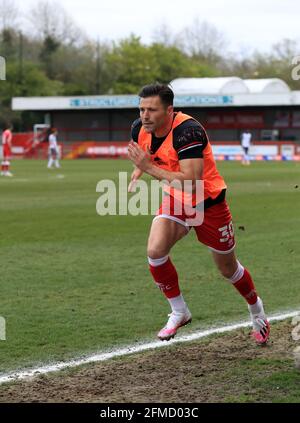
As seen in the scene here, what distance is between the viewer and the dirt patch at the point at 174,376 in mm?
5340

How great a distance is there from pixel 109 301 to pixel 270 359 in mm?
2700

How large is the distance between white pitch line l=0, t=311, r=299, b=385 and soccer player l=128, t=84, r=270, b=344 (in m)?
0.27

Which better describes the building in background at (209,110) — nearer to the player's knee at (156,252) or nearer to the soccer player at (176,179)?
the soccer player at (176,179)

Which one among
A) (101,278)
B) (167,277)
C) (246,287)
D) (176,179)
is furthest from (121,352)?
(101,278)

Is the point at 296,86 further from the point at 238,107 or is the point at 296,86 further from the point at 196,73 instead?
the point at 238,107

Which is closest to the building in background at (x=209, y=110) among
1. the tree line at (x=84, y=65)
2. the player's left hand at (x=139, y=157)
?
the tree line at (x=84, y=65)

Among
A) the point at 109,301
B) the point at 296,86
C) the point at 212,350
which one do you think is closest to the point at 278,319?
the point at 212,350

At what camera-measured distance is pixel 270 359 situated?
635cm

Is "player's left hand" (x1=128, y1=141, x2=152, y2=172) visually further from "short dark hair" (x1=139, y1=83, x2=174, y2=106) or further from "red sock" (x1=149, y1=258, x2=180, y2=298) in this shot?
"red sock" (x1=149, y1=258, x2=180, y2=298)

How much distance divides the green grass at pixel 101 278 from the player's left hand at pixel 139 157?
5.47 ft

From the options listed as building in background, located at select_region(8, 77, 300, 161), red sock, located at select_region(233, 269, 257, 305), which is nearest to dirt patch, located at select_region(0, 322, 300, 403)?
red sock, located at select_region(233, 269, 257, 305)

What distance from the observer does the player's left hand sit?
6047 millimetres

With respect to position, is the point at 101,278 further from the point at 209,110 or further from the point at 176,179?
the point at 209,110

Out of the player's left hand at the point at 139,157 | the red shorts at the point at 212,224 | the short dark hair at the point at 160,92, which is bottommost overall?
the red shorts at the point at 212,224
